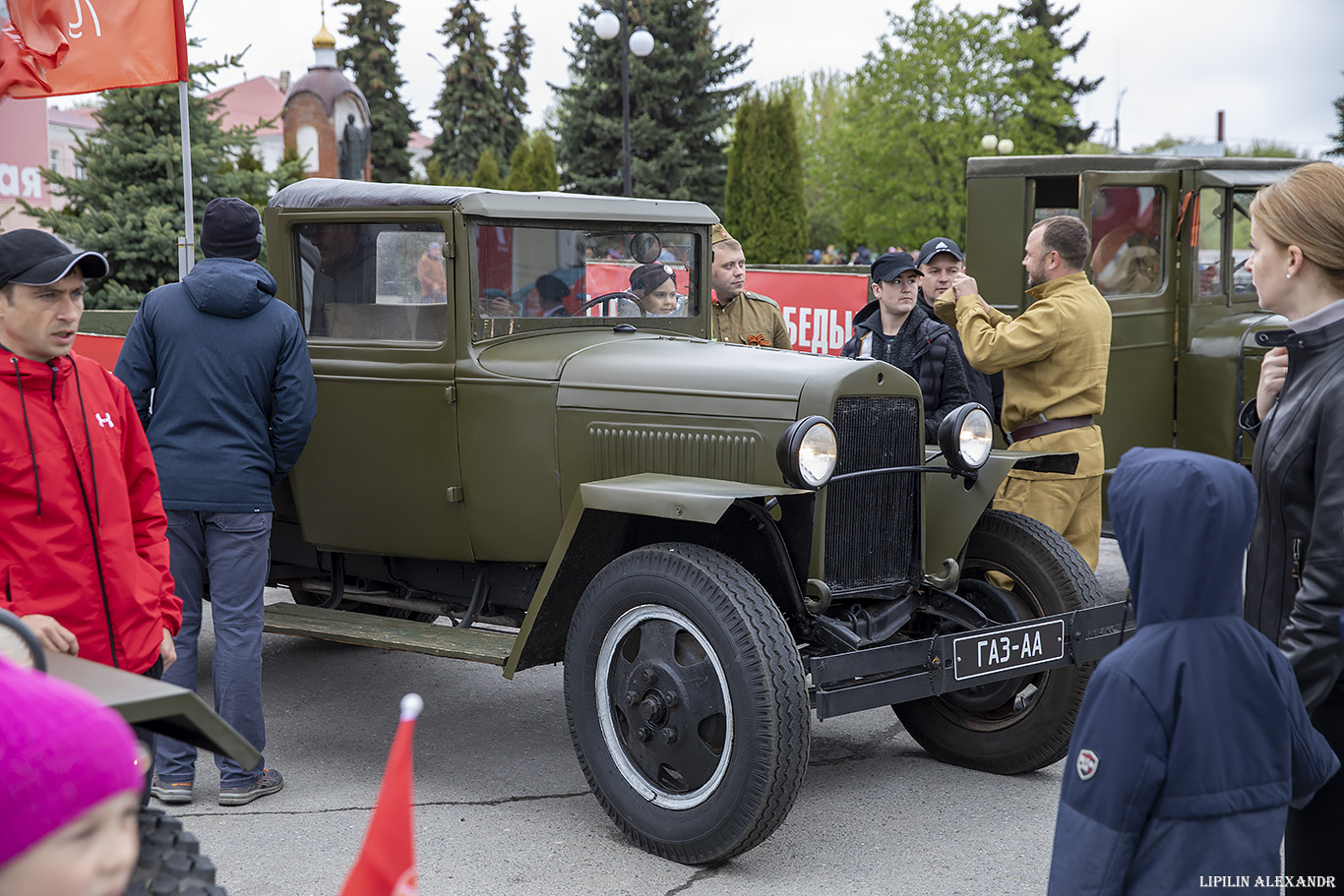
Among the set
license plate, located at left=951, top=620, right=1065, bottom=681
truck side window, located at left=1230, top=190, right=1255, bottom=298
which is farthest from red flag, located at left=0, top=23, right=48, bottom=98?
truck side window, located at left=1230, top=190, right=1255, bottom=298

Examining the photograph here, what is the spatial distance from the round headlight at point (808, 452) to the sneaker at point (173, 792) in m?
2.16

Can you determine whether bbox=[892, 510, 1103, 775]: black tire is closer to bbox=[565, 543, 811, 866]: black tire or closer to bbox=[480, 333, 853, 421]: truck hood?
bbox=[480, 333, 853, 421]: truck hood

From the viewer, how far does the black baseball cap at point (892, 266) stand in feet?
16.5

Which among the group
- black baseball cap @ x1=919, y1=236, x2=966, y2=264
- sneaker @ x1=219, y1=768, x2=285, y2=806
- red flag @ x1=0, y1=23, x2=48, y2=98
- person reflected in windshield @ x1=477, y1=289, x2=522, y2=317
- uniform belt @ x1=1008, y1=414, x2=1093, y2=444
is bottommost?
sneaker @ x1=219, y1=768, x2=285, y2=806

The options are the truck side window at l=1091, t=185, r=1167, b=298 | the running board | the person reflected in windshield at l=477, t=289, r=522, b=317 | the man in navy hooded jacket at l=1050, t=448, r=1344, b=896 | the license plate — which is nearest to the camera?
the man in navy hooded jacket at l=1050, t=448, r=1344, b=896

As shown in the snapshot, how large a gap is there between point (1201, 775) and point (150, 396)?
11.2 feet

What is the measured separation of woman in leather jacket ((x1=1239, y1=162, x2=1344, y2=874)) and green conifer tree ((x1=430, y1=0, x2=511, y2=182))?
3997 cm

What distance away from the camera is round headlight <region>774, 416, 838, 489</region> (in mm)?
3490

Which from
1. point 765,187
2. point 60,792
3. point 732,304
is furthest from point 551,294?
point 765,187

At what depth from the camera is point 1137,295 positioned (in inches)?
264

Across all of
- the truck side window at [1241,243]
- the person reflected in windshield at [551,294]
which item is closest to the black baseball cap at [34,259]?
the person reflected in windshield at [551,294]

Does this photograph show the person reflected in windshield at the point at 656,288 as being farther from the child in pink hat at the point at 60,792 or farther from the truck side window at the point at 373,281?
the child in pink hat at the point at 60,792

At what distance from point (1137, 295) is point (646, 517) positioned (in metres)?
3.93

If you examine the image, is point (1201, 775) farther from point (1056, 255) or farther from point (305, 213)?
point (305, 213)
